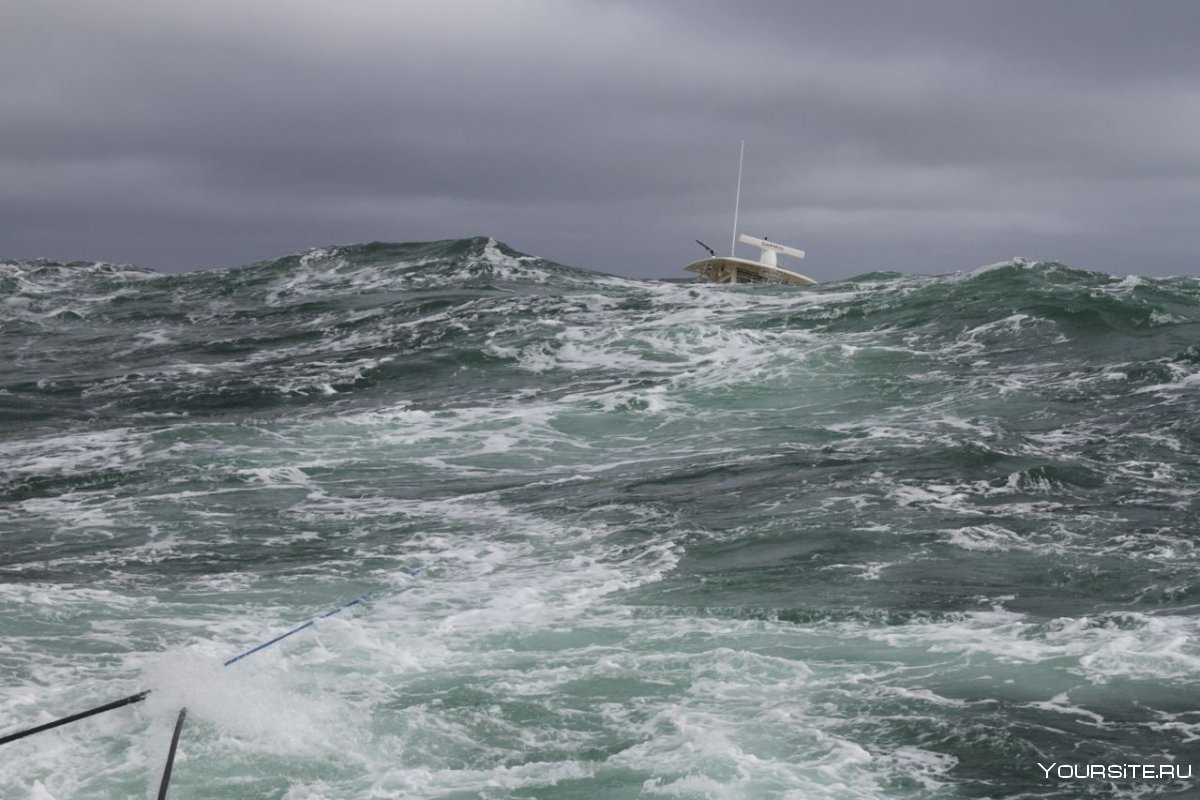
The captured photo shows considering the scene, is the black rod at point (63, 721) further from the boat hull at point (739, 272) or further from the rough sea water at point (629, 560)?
the boat hull at point (739, 272)

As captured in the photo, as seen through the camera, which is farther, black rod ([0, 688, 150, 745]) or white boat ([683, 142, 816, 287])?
white boat ([683, 142, 816, 287])

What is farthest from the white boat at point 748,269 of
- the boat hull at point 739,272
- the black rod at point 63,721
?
the black rod at point 63,721

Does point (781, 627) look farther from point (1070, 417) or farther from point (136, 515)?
point (1070, 417)

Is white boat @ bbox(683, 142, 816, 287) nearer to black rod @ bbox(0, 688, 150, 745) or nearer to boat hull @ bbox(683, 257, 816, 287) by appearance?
boat hull @ bbox(683, 257, 816, 287)

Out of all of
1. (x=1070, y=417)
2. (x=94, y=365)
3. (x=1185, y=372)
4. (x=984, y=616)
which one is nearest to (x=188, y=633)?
(x=984, y=616)

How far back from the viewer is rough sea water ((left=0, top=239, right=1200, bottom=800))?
986 cm

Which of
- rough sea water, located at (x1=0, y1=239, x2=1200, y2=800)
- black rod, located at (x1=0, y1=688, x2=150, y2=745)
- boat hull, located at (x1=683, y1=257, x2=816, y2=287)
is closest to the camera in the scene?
black rod, located at (x1=0, y1=688, x2=150, y2=745)

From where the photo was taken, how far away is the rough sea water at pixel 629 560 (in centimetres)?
986

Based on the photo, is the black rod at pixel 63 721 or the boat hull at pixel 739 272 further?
the boat hull at pixel 739 272

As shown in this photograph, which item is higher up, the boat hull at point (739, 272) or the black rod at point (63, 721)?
the boat hull at point (739, 272)

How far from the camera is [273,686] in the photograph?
1122 cm

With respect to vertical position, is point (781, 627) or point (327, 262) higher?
point (327, 262)

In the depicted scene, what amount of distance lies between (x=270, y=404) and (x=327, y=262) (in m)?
26.2

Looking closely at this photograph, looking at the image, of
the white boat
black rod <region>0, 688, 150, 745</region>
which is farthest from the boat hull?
black rod <region>0, 688, 150, 745</region>
